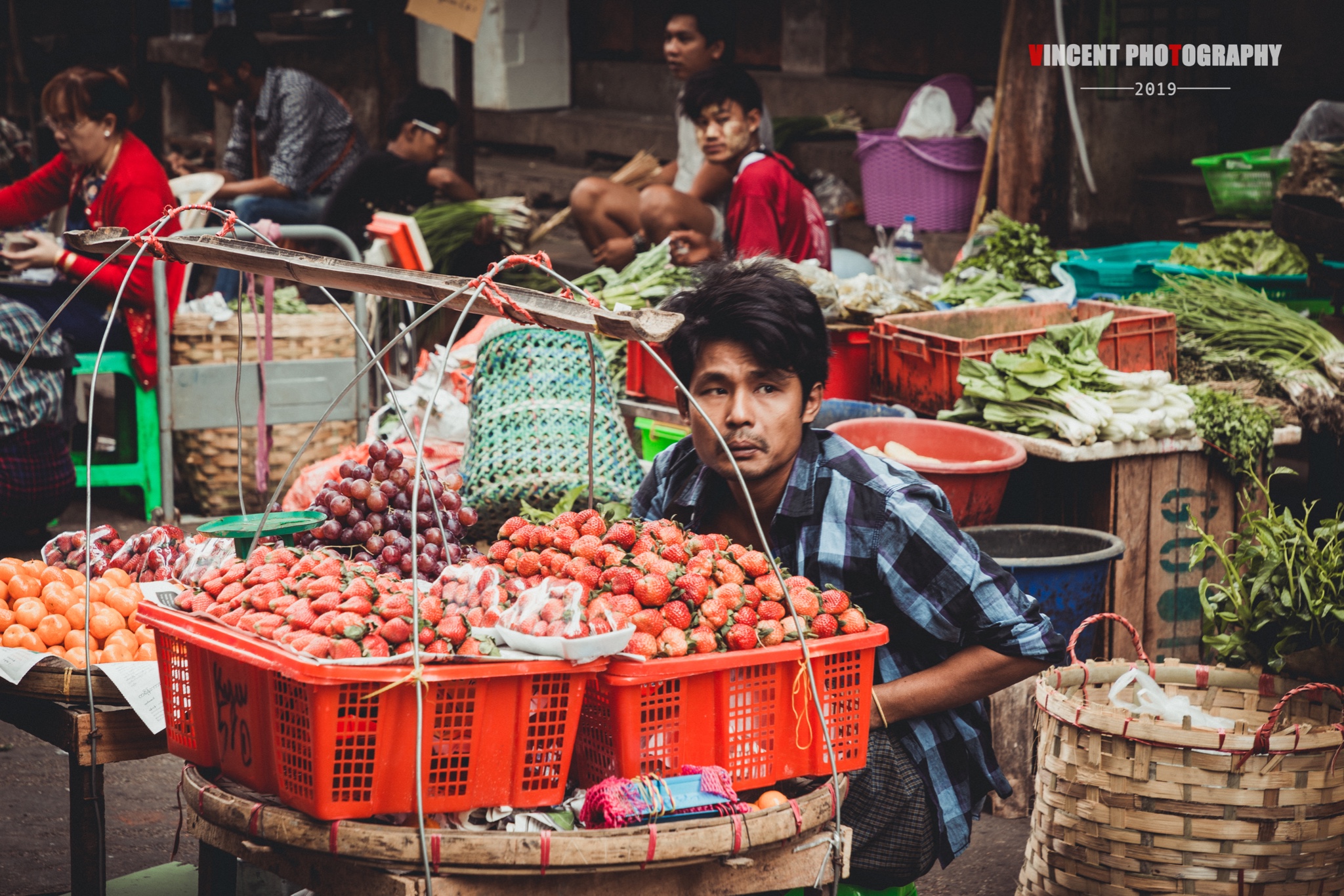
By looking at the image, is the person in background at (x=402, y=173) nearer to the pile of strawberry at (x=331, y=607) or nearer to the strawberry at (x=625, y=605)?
the pile of strawberry at (x=331, y=607)

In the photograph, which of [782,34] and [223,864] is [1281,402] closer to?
[223,864]

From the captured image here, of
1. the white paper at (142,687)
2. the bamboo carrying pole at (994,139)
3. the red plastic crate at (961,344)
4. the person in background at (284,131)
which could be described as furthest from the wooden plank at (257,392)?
the white paper at (142,687)

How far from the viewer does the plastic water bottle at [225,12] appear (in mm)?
12719

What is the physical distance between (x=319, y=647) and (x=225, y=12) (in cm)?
1277

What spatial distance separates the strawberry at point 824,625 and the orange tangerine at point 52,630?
5.61 ft

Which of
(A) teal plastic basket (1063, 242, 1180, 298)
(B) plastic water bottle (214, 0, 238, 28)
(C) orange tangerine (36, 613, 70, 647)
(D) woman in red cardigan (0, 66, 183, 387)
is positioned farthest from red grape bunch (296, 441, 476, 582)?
(B) plastic water bottle (214, 0, 238, 28)

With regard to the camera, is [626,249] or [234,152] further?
[234,152]

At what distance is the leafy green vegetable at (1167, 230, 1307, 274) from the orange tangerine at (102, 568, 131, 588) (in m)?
4.57

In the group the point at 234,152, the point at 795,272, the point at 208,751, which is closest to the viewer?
the point at 208,751

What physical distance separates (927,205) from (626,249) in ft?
5.82

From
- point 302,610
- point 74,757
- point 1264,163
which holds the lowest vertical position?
point 74,757

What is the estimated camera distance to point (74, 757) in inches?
103

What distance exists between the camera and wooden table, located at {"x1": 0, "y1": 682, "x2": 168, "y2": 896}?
261 cm

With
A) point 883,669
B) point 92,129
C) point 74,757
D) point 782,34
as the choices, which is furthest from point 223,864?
point 782,34
